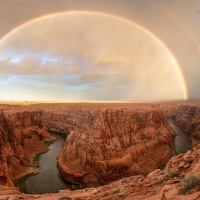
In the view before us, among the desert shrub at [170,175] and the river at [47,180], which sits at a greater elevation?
the desert shrub at [170,175]

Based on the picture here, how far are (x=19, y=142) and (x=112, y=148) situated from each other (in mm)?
24892

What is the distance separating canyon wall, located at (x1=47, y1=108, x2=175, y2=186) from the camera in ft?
99.2

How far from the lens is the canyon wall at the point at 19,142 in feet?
93.0

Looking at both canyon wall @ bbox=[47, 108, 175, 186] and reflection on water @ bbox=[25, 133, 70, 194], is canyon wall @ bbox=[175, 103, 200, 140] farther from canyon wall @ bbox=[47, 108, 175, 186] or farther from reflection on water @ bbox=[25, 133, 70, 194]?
reflection on water @ bbox=[25, 133, 70, 194]

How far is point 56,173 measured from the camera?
35.1m

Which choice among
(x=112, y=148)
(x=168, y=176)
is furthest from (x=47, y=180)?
(x=168, y=176)

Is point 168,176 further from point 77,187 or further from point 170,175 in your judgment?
point 77,187

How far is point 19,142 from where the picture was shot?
4412 centimetres

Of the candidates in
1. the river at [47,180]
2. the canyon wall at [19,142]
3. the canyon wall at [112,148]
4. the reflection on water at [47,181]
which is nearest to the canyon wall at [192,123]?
the canyon wall at [112,148]

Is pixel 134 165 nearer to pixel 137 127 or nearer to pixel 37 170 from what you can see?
pixel 137 127

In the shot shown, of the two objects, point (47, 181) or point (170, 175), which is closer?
point (170, 175)

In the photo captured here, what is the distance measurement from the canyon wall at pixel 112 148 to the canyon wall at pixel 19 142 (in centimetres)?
811

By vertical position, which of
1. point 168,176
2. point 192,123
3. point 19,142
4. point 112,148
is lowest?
point 19,142

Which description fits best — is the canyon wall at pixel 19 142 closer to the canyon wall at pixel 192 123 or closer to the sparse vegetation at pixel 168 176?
the sparse vegetation at pixel 168 176
